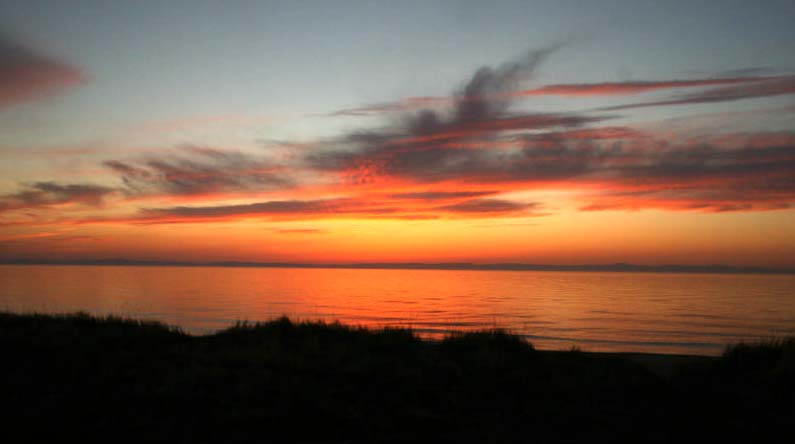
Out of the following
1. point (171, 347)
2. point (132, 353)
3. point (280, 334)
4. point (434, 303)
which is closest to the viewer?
point (132, 353)

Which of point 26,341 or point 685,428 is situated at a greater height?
point 26,341

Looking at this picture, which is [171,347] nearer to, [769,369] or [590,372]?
[590,372]

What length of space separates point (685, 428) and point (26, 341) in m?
11.0

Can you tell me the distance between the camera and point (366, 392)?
8336mm

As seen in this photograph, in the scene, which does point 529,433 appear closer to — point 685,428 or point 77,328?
point 685,428

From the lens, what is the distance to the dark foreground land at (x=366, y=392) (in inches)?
274

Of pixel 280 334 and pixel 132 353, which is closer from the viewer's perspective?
pixel 132 353

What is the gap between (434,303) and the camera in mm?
46875

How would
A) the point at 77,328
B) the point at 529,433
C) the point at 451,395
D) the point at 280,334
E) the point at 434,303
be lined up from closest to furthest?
the point at 529,433 → the point at 451,395 → the point at 77,328 → the point at 280,334 → the point at 434,303

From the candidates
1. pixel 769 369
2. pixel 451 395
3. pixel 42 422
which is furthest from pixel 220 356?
pixel 769 369

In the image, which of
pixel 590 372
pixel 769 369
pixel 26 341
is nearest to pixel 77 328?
pixel 26 341

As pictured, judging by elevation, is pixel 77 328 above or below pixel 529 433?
above

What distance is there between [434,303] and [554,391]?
38.3m

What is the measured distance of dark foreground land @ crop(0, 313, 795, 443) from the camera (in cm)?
695
